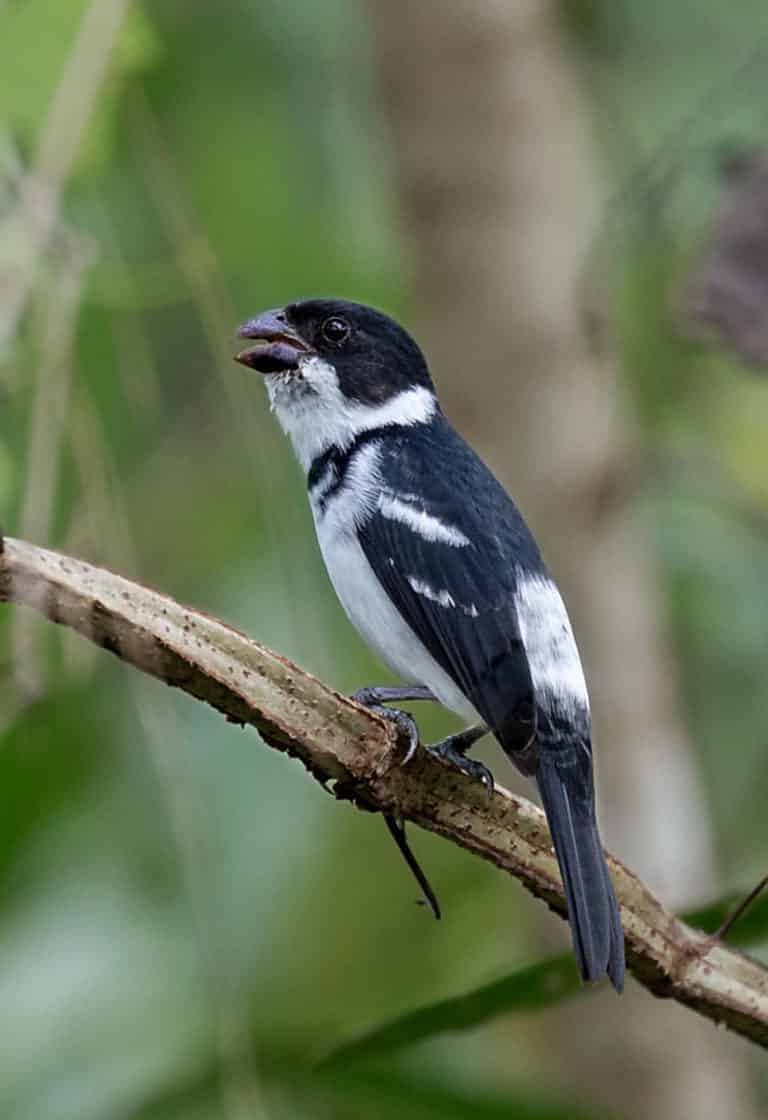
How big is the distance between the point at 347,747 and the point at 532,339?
2341 millimetres

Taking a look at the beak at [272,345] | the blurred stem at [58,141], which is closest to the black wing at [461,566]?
the beak at [272,345]

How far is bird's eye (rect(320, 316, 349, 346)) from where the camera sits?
364 centimetres

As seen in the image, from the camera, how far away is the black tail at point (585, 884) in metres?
2.43

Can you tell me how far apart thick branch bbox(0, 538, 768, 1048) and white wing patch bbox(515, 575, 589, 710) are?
1.24 feet

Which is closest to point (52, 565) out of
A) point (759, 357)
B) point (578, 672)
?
point (578, 672)

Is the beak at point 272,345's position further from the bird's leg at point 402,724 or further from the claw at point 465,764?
the claw at point 465,764

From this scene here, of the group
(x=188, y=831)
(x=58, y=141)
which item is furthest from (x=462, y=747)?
(x=58, y=141)

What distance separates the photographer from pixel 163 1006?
429 centimetres

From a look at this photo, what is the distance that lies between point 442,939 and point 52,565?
10.1 ft

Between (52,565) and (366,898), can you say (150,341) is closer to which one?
(366,898)

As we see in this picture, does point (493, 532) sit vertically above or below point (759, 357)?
below

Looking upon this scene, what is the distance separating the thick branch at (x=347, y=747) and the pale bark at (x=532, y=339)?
5.74ft

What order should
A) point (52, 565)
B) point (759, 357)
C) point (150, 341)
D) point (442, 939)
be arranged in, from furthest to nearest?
point (150, 341), point (442, 939), point (759, 357), point (52, 565)

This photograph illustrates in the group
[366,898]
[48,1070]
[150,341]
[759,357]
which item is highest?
[759,357]
